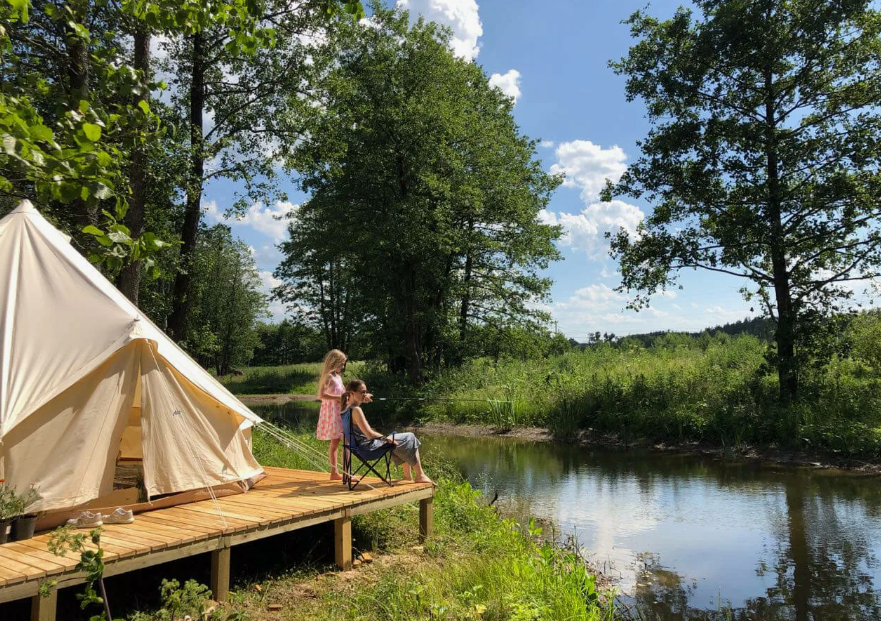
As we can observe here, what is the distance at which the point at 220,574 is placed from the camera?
5.00 m

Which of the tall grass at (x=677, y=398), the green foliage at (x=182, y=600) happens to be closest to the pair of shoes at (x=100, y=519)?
the green foliage at (x=182, y=600)

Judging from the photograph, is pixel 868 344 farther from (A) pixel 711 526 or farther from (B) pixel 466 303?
(B) pixel 466 303

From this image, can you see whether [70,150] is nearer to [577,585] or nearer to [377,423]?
[577,585]

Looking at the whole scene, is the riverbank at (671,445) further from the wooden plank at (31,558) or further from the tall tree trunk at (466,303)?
the wooden plank at (31,558)

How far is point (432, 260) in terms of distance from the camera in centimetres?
2648

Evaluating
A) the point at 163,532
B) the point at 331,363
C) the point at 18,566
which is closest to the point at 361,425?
the point at 331,363

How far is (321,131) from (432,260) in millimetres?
12294

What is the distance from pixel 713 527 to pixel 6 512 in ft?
27.5

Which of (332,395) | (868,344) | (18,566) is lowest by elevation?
(18,566)

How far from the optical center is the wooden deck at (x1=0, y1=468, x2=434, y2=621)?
4066 mm

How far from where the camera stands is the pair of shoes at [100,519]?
5242mm

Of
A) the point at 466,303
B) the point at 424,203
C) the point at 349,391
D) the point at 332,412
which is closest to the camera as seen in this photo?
the point at 349,391

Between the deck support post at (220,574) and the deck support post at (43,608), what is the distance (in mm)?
1196

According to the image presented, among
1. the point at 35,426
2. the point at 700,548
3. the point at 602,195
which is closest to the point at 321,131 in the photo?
the point at 602,195
